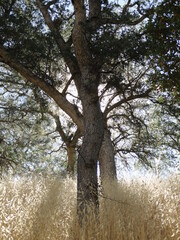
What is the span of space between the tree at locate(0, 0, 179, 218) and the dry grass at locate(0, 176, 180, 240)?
2.39 feet

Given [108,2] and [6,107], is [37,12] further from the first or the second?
[6,107]

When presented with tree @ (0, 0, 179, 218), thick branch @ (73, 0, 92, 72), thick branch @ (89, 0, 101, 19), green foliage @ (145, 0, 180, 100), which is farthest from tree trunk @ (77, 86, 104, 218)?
thick branch @ (89, 0, 101, 19)

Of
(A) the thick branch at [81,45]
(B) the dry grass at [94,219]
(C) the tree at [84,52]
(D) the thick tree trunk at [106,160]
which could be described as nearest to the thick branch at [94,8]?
(C) the tree at [84,52]

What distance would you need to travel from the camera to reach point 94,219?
4121 mm

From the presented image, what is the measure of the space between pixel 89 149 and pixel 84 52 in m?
2.23

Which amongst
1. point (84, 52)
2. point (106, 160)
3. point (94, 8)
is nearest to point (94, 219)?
point (84, 52)

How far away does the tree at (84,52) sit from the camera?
6.04m

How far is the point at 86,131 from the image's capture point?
6066 mm

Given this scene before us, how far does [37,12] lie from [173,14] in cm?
527

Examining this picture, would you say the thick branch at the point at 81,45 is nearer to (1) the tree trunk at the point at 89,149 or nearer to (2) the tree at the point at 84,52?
(2) the tree at the point at 84,52

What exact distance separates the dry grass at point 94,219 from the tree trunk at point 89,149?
31cm

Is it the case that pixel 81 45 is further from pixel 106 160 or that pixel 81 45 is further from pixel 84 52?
pixel 106 160

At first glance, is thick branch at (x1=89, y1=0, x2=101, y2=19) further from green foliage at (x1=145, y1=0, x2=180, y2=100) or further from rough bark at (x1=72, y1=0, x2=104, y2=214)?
green foliage at (x1=145, y1=0, x2=180, y2=100)

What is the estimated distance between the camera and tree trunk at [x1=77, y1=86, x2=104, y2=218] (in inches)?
214
